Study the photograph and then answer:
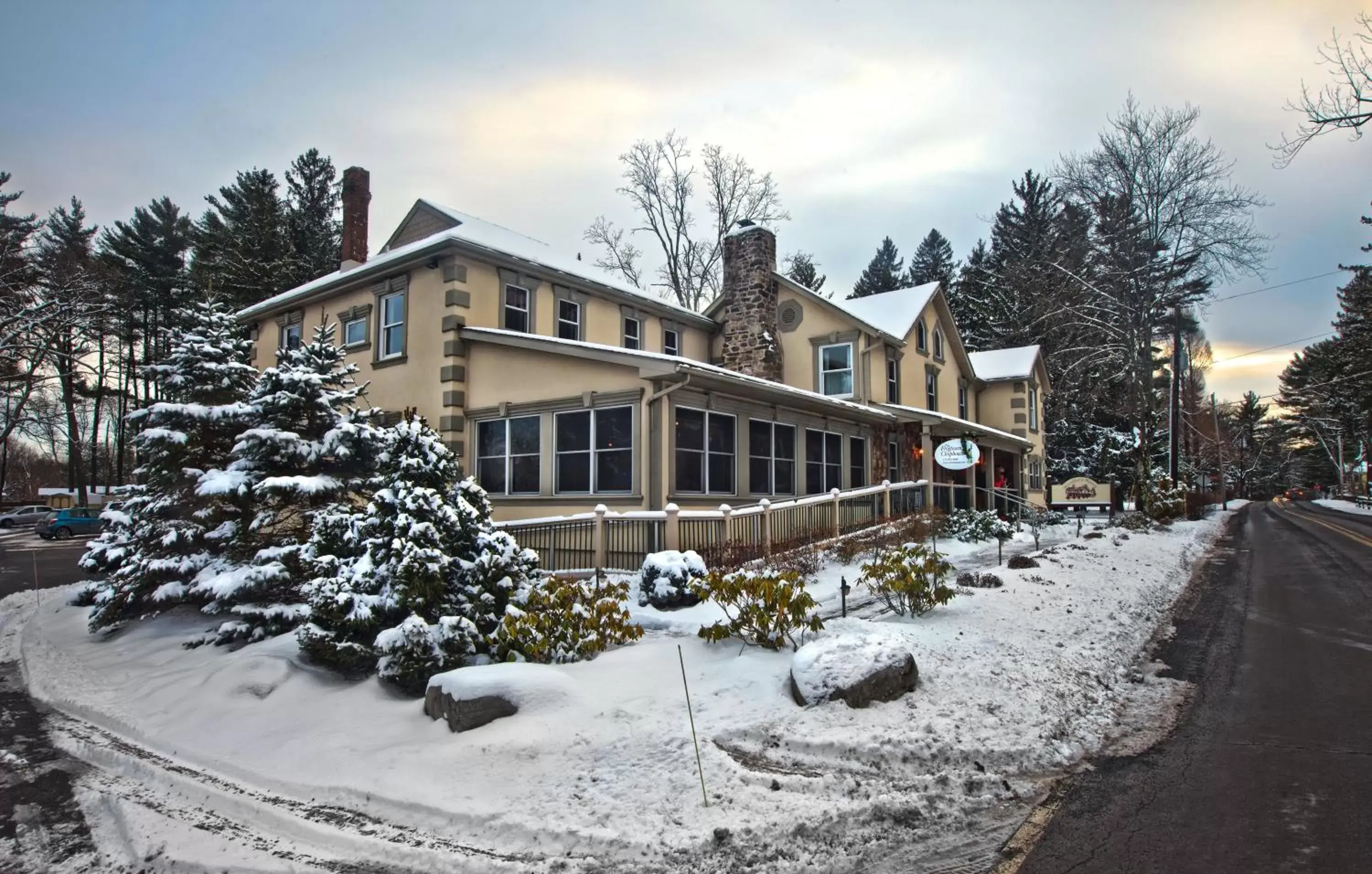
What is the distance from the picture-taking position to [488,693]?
5.55m

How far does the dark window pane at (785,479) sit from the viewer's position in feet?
53.1

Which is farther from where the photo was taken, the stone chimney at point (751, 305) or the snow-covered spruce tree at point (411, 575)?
the stone chimney at point (751, 305)

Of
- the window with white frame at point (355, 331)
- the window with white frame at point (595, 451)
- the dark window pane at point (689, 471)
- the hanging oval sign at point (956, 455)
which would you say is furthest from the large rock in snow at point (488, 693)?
the hanging oval sign at point (956, 455)

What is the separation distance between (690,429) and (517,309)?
587 cm

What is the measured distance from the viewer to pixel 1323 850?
3607 millimetres

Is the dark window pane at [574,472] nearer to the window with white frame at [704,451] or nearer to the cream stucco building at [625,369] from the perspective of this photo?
the cream stucco building at [625,369]

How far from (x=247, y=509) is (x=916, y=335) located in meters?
20.6

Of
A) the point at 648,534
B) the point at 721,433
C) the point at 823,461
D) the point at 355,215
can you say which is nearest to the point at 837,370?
the point at 823,461

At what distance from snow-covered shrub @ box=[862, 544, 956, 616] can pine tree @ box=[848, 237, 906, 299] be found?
5429cm

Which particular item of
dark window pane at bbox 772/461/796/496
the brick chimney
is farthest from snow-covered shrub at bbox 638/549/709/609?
the brick chimney

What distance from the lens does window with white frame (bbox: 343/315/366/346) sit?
1823 centimetres

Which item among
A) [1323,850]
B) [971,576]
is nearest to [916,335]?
[971,576]

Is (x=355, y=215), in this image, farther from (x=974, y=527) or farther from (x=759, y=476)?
(x=974, y=527)

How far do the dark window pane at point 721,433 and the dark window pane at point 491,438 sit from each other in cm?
440
